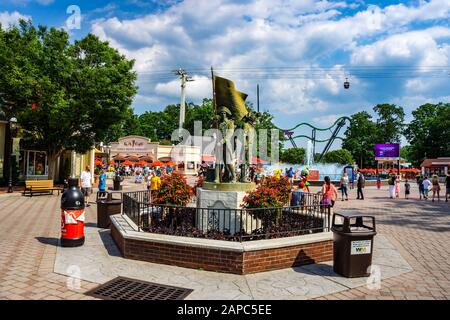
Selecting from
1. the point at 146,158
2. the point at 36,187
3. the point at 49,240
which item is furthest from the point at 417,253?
the point at 146,158

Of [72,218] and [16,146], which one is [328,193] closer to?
[72,218]

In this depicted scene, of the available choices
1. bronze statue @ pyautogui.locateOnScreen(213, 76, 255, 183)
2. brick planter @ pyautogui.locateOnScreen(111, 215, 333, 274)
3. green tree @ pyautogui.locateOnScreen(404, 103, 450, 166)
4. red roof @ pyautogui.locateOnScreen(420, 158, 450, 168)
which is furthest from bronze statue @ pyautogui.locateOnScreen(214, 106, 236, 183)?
green tree @ pyautogui.locateOnScreen(404, 103, 450, 166)

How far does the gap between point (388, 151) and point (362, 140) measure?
29445 mm

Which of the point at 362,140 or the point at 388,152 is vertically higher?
the point at 362,140

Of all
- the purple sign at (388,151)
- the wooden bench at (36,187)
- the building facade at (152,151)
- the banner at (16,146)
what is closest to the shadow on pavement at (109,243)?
the wooden bench at (36,187)

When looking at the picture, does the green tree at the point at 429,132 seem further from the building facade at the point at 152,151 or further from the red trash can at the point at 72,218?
the red trash can at the point at 72,218

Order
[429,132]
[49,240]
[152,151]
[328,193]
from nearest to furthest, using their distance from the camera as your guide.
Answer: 1. [49,240]
2. [328,193]
3. [152,151]
4. [429,132]

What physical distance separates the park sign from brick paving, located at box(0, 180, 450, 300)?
46521 mm

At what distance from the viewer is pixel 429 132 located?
2980 inches

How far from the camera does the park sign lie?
5685 centimetres
